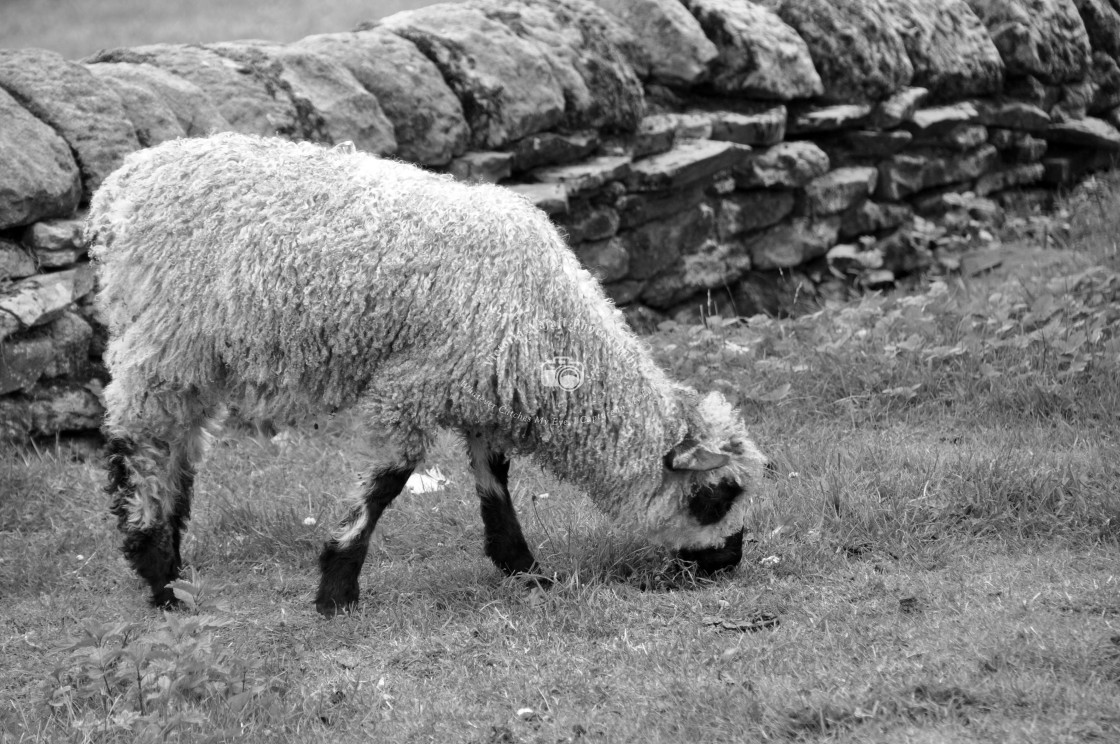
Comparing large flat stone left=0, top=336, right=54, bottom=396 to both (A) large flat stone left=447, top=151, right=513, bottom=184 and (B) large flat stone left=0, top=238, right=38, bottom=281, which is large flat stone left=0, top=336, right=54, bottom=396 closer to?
(B) large flat stone left=0, top=238, right=38, bottom=281

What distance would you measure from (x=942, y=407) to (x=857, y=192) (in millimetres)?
3132

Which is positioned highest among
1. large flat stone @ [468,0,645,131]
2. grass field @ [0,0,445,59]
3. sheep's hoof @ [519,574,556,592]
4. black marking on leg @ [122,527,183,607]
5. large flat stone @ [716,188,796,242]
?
large flat stone @ [468,0,645,131]

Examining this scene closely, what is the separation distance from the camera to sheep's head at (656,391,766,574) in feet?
14.1

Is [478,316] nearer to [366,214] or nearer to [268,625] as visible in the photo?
[366,214]

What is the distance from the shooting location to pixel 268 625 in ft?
13.8

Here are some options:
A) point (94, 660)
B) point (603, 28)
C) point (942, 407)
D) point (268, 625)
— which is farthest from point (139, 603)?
point (603, 28)

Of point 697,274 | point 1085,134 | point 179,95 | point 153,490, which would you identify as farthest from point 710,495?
point 1085,134

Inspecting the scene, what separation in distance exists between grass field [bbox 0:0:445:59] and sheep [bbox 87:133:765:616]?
305cm

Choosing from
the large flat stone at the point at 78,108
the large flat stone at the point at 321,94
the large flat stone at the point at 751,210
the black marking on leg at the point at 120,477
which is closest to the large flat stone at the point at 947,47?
the large flat stone at the point at 751,210

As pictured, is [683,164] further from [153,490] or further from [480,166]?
[153,490]

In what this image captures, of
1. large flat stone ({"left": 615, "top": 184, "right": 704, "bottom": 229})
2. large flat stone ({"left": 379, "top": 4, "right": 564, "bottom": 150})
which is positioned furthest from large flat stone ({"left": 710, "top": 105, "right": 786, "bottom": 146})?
large flat stone ({"left": 379, "top": 4, "right": 564, "bottom": 150})

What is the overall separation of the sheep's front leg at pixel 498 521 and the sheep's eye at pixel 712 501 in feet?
2.19

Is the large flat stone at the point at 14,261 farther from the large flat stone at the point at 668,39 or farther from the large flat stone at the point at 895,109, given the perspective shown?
the large flat stone at the point at 895,109

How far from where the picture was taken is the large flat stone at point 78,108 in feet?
17.6
